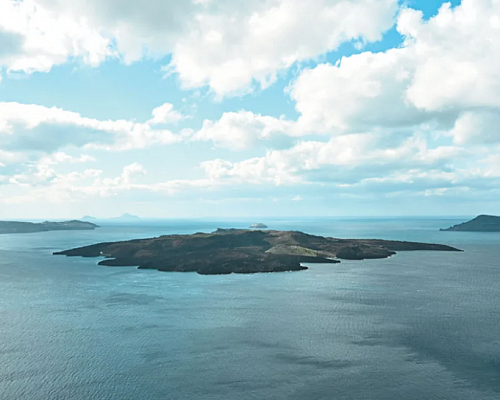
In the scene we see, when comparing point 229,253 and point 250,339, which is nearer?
point 250,339

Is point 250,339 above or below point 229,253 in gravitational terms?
below

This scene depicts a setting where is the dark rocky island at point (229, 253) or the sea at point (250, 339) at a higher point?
the dark rocky island at point (229, 253)

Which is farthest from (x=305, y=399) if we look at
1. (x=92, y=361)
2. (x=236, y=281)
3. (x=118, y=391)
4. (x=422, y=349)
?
(x=236, y=281)

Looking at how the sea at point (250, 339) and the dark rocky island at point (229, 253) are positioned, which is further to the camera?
the dark rocky island at point (229, 253)

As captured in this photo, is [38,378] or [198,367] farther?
[198,367]

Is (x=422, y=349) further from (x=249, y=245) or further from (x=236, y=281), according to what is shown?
(x=249, y=245)
